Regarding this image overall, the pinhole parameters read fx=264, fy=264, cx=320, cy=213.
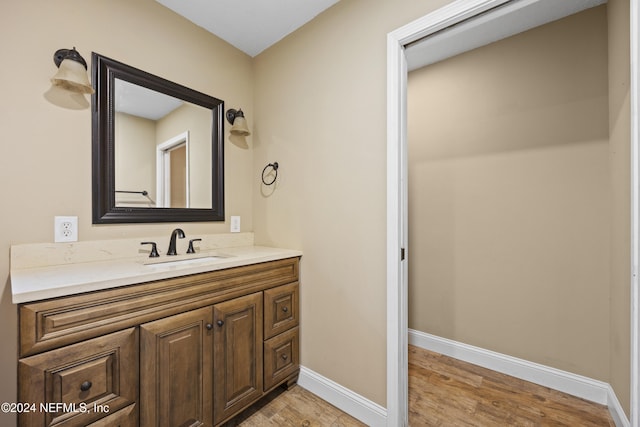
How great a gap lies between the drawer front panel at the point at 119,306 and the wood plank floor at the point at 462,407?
28.3 inches

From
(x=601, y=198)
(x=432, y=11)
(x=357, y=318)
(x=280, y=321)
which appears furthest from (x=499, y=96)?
(x=280, y=321)

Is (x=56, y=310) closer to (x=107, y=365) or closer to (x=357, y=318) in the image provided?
(x=107, y=365)

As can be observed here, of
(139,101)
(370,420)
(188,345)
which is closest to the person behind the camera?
(188,345)

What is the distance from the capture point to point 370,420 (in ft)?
4.61

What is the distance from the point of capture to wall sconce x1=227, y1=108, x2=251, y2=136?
75.7 inches

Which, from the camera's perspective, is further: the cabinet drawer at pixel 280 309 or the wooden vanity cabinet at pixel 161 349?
the cabinet drawer at pixel 280 309

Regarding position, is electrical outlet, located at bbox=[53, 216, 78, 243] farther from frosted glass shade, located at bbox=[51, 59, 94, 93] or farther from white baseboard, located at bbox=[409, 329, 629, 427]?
white baseboard, located at bbox=[409, 329, 629, 427]

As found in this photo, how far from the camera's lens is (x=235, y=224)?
202 cm

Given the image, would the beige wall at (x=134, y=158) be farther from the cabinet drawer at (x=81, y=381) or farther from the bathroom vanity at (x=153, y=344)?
the cabinet drawer at (x=81, y=381)

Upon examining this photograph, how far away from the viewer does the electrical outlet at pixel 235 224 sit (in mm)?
2002

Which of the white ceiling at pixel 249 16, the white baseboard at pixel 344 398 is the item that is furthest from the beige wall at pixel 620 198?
the white ceiling at pixel 249 16

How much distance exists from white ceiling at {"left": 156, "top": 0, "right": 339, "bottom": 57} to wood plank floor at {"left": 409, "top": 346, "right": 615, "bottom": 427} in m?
2.49

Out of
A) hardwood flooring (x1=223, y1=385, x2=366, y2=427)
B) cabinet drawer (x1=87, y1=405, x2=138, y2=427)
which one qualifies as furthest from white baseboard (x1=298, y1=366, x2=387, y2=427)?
cabinet drawer (x1=87, y1=405, x2=138, y2=427)

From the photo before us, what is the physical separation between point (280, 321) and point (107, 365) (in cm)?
85
